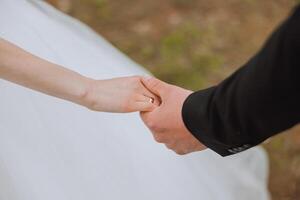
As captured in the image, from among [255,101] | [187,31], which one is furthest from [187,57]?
[255,101]

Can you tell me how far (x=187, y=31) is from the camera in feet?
6.08

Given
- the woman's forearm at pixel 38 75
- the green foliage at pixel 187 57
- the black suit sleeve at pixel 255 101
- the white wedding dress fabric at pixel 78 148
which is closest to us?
the black suit sleeve at pixel 255 101

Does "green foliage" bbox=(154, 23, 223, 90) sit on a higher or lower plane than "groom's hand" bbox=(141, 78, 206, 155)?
lower

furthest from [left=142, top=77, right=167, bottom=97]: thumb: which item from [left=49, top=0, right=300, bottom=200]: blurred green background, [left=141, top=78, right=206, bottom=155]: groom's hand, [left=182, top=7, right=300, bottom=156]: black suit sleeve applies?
[left=49, top=0, right=300, bottom=200]: blurred green background

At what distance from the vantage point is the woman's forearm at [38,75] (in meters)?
0.92

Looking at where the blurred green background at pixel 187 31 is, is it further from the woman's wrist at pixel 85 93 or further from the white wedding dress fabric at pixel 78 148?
the woman's wrist at pixel 85 93

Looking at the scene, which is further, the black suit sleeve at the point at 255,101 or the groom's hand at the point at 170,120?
the groom's hand at the point at 170,120

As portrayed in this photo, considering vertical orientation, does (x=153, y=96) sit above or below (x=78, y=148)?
above

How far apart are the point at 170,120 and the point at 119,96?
102 millimetres

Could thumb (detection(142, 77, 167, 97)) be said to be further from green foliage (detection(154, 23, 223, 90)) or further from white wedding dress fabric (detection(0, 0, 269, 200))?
green foliage (detection(154, 23, 223, 90))

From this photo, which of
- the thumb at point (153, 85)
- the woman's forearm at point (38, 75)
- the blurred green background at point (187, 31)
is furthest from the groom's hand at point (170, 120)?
the blurred green background at point (187, 31)

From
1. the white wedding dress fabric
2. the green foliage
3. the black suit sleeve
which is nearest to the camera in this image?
the black suit sleeve

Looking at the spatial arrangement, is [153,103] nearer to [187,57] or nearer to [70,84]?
[70,84]

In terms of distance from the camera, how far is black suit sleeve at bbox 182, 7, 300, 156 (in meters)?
0.69
